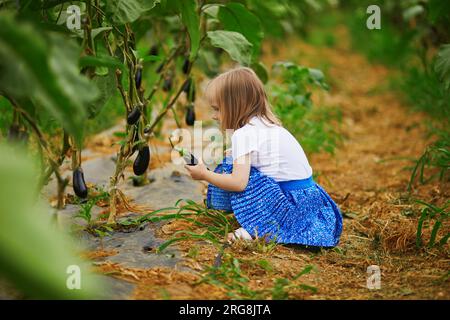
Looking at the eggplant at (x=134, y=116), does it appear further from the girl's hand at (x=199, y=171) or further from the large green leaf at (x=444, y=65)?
the large green leaf at (x=444, y=65)

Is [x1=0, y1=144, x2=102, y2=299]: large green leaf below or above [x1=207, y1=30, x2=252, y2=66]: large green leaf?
below

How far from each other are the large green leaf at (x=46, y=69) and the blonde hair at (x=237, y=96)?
0.94 meters

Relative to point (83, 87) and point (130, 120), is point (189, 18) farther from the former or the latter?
point (83, 87)

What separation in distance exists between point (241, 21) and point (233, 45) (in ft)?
1.07

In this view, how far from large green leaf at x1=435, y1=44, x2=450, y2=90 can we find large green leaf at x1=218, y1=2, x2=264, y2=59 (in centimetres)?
69

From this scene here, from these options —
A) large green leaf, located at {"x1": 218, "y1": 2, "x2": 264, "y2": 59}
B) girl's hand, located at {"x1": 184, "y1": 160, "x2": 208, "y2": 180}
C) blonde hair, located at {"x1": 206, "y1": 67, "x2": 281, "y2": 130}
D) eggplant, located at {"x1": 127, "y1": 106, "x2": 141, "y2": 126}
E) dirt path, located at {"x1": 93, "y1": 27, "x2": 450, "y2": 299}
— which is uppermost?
large green leaf, located at {"x1": 218, "y1": 2, "x2": 264, "y2": 59}

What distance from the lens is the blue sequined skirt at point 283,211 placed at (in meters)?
2.17

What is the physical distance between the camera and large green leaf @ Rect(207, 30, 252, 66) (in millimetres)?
2279

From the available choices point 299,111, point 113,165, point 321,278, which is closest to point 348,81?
point 299,111

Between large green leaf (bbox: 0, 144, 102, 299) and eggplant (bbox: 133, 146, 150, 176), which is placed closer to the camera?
large green leaf (bbox: 0, 144, 102, 299)

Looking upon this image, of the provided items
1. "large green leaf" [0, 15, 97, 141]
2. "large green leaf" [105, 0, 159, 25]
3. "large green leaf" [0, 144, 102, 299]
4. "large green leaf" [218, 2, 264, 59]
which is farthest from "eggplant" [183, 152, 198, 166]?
"large green leaf" [0, 144, 102, 299]

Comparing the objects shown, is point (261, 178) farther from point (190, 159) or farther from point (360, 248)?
point (360, 248)

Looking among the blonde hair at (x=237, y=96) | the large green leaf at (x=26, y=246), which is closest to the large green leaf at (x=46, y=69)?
the large green leaf at (x=26, y=246)

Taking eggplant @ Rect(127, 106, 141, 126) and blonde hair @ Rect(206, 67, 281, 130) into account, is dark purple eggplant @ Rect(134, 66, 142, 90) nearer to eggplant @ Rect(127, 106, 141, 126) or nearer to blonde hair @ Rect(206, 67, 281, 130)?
eggplant @ Rect(127, 106, 141, 126)
